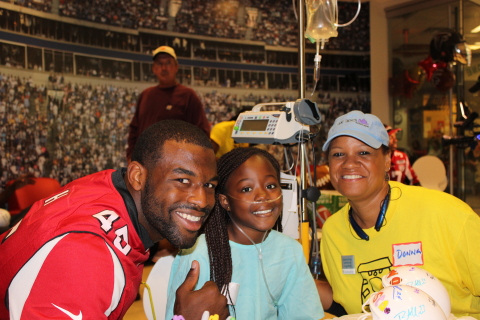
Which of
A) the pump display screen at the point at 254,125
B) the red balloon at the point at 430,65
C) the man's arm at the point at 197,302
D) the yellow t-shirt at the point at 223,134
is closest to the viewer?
the man's arm at the point at 197,302

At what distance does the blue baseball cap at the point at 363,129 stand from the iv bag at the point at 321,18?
2.67 feet

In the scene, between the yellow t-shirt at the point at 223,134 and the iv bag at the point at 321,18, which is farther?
the yellow t-shirt at the point at 223,134

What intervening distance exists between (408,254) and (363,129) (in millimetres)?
550

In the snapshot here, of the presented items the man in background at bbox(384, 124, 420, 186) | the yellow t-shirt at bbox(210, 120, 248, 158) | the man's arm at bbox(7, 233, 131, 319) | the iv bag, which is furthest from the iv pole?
the man in background at bbox(384, 124, 420, 186)

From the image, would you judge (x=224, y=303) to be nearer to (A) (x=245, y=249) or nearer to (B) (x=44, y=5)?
(A) (x=245, y=249)

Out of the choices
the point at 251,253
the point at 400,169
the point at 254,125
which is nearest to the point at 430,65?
the point at 400,169

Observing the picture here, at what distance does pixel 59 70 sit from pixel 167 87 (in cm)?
139

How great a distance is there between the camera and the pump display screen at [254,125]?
2.53m

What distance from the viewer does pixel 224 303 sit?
151cm

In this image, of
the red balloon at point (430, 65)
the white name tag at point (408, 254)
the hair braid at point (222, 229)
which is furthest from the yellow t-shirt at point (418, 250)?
the red balloon at point (430, 65)

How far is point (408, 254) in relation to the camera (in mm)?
1715

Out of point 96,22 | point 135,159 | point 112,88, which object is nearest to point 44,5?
point 96,22

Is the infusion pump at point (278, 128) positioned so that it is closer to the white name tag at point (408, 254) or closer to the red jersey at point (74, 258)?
the white name tag at point (408, 254)

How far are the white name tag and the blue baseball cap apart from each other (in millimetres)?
441
